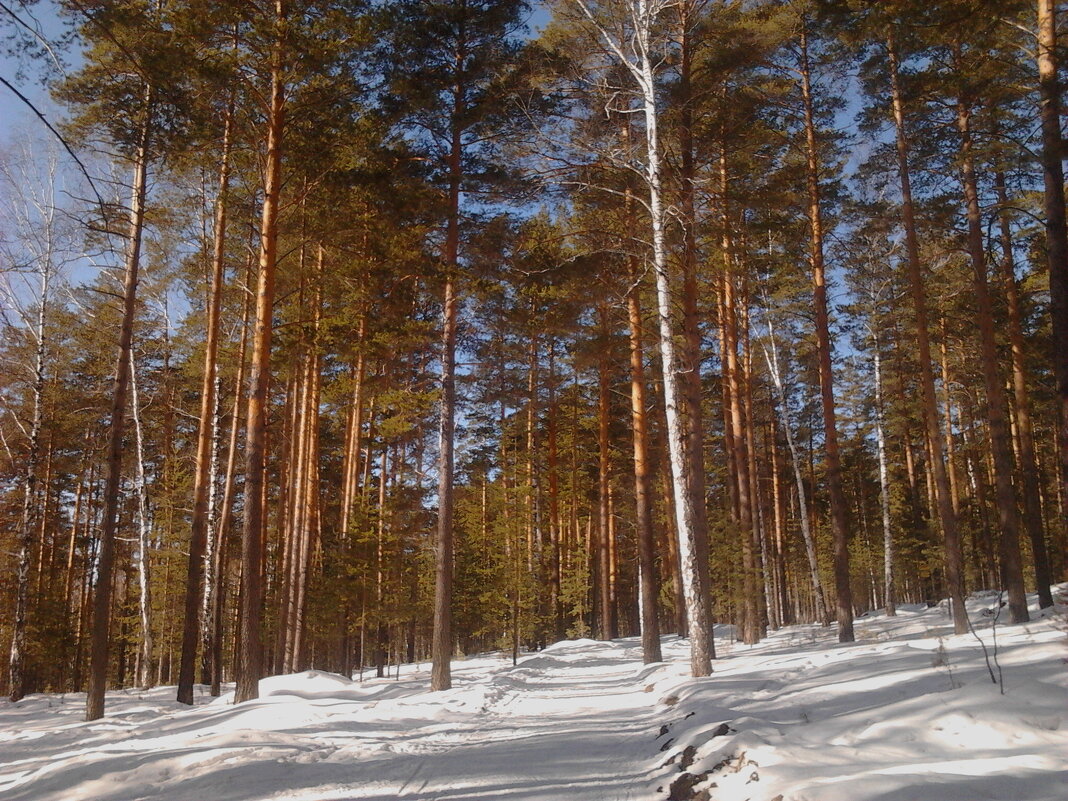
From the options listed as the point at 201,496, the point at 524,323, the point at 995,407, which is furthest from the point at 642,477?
the point at 201,496

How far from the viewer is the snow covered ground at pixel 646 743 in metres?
4.22

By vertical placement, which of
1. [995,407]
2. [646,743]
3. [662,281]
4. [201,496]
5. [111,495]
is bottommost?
[646,743]

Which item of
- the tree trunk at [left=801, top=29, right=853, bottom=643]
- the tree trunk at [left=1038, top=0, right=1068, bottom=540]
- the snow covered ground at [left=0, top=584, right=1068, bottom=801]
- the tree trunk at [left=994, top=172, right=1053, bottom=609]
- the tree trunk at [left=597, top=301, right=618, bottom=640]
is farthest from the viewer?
the tree trunk at [left=597, top=301, right=618, bottom=640]

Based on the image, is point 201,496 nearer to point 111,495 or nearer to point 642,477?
point 111,495

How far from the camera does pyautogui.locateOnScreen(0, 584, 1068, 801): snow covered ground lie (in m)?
4.22

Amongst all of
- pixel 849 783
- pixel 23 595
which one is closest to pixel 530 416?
pixel 23 595

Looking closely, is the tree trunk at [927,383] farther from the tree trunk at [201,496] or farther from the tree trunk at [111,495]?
the tree trunk at [111,495]

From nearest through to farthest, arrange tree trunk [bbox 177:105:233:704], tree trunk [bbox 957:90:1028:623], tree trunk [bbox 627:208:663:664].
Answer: tree trunk [bbox 957:90:1028:623] < tree trunk [bbox 177:105:233:704] < tree trunk [bbox 627:208:663:664]

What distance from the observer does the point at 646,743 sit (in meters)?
7.09

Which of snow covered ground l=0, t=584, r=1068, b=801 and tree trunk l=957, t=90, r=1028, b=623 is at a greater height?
tree trunk l=957, t=90, r=1028, b=623

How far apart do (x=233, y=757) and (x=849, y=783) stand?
534 centimetres

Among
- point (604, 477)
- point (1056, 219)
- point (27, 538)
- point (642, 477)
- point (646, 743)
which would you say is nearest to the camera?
point (646, 743)

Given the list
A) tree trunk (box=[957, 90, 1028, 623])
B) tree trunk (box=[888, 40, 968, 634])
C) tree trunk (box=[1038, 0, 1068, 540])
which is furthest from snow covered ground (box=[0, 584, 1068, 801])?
tree trunk (box=[957, 90, 1028, 623])

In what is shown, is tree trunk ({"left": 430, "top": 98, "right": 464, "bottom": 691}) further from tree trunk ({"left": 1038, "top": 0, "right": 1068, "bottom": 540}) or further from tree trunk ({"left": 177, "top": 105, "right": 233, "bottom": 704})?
tree trunk ({"left": 1038, "top": 0, "right": 1068, "bottom": 540})
